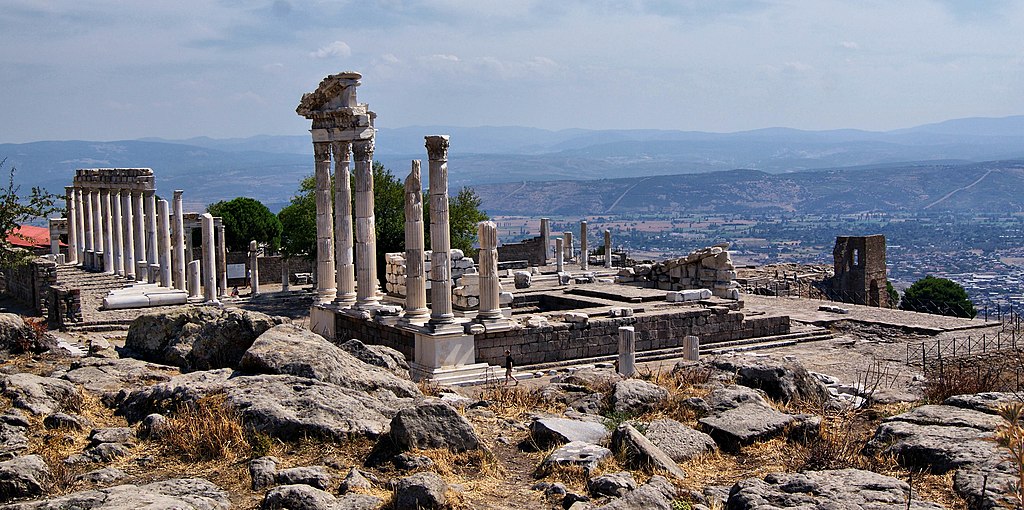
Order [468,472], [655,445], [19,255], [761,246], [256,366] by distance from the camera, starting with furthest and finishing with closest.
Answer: [761,246]
[19,255]
[256,366]
[655,445]
[468,472]

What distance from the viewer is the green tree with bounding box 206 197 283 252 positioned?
201 feet

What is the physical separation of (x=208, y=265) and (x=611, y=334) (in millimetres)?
16935

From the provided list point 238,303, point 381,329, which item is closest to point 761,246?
point 238,303

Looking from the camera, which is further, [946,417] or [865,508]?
[946,417]

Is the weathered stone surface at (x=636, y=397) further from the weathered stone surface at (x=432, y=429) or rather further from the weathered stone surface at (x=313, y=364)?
the weathered stone surface at (x=432, y=429)

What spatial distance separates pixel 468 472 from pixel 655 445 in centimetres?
204

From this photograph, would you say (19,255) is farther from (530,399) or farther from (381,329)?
(530,399)

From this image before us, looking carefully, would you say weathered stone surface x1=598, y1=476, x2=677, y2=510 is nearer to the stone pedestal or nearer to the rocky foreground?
the rocky foreground

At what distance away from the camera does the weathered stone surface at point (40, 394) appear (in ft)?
38.0

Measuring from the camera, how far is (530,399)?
49.5ft

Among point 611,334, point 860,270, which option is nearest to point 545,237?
point 860,270

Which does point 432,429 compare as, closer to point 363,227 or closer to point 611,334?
point 611,334

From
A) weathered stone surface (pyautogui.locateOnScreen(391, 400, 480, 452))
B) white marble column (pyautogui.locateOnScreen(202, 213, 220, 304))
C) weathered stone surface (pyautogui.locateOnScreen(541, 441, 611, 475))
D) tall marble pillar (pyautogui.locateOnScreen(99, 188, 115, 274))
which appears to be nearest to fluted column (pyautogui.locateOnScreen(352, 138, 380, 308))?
white marble column (pyautogui.locateOnScreen(202, 213, 220, 304))

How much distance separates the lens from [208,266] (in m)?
37.4
